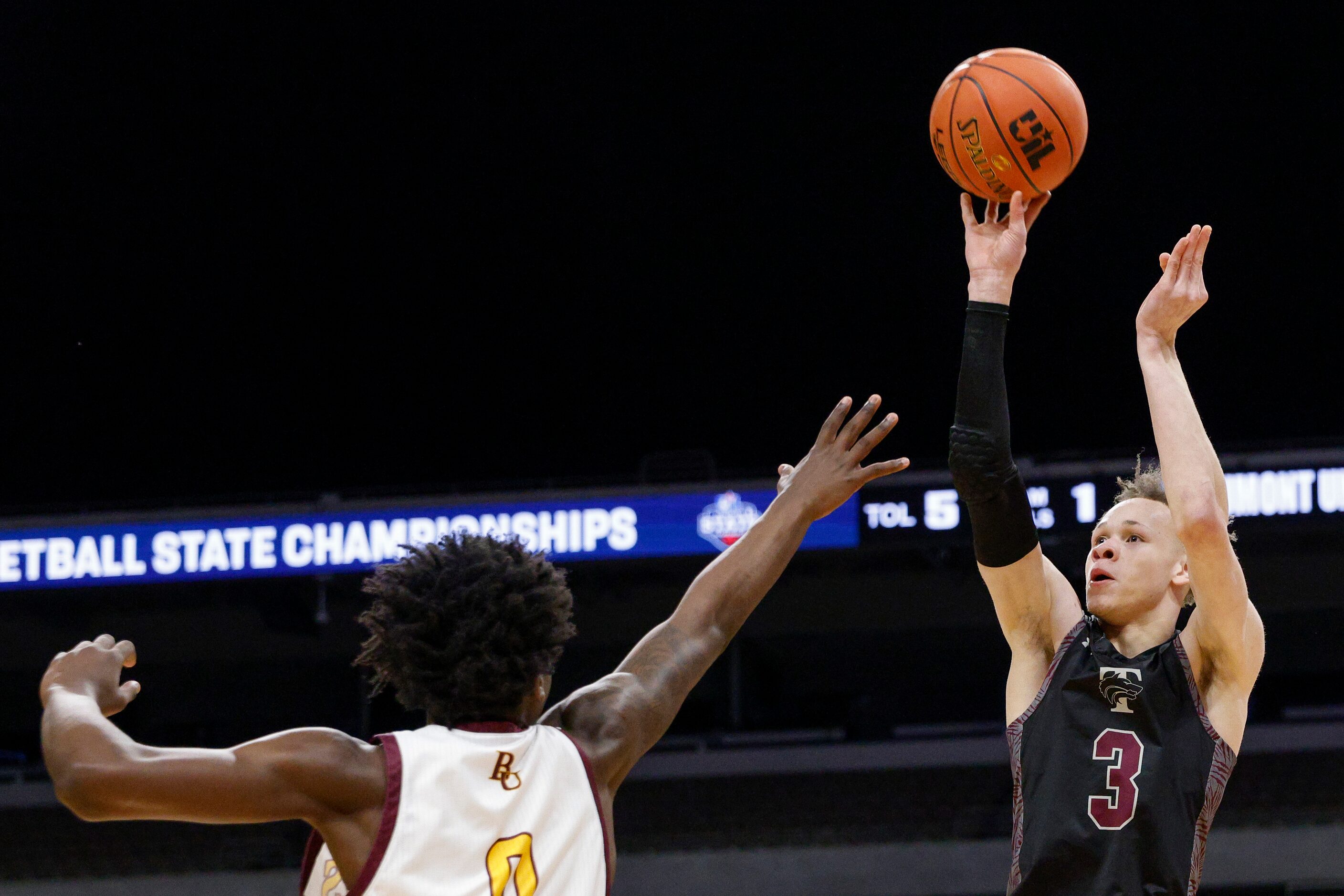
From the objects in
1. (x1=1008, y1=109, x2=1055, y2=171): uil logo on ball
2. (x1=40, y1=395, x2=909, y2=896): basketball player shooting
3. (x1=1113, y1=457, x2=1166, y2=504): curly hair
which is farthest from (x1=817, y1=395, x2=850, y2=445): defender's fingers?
(x1=1008, y1=109, x2=1055, y2=171): uil logo on ball

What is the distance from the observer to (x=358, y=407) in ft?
52.0

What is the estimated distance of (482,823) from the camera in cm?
209

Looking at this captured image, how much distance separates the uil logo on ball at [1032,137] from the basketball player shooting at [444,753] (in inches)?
65.1

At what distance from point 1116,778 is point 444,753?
1.43 metres

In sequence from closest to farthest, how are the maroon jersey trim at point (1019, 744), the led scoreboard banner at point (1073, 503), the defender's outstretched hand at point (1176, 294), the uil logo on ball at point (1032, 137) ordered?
the maroon jersey trim at point (1019, 744)
the defender's outstretched hand at point (1176, 294)
the uil logo on ball at point (1032, 137)
the led scoreboard banner at point (1073, 503)

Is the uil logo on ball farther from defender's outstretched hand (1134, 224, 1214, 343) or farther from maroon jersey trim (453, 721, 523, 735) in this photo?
maroon jersey trim (453, 721, 523, 735)

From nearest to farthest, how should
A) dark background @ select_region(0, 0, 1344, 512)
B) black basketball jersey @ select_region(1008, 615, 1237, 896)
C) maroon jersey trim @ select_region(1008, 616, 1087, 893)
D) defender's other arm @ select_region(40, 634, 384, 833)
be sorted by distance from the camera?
defender's other arm @ select_region(40, 634, 384, 833) → black basketball jersey @ select_region(1008, 615, 1237, 896) → maroon jersey trim @ select_region(1008, 616, 1087, 893) → dark background @ select_region(0, 0, 1344, 512)

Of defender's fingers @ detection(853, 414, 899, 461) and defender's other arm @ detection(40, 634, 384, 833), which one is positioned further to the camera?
defender's fingers @ detection(853, 414, 899, 461)

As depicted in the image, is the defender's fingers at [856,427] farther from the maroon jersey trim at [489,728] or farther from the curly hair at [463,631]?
the maroon jersey trim at [489,728]

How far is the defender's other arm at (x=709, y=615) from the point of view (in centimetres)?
236

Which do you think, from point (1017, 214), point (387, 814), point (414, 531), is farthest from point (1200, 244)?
point (414, 531)

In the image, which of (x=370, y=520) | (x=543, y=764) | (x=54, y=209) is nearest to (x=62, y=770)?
(x=543, y=764)

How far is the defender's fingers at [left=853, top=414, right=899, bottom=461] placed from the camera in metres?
2.82

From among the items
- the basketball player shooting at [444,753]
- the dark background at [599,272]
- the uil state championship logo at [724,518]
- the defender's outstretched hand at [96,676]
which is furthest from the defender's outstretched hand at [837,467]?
the dark background at [599,272]
